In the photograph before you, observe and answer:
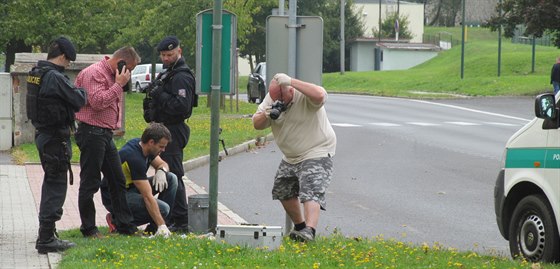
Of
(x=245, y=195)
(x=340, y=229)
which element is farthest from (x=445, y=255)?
(x=245, y=195)

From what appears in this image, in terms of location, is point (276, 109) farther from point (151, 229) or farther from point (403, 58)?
point (403, 58)

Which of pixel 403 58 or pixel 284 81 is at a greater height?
pixel 284 81

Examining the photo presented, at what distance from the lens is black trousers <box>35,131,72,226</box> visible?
29.6ft

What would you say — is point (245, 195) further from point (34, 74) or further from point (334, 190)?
point (34, 74)

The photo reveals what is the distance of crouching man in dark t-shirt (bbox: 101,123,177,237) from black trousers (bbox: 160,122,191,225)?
156 millimetres

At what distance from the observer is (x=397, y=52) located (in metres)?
93.5

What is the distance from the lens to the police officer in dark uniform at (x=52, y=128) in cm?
897

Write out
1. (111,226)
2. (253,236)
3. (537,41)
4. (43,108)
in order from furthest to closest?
(537,41)
(111,226)
(43,108)
(253,236)

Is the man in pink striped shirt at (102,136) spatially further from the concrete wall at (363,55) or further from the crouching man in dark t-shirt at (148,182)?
the concrete wall at (363,55)

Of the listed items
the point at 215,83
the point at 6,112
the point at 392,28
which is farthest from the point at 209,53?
the point at 392,28

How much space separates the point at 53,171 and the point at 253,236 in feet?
5.64

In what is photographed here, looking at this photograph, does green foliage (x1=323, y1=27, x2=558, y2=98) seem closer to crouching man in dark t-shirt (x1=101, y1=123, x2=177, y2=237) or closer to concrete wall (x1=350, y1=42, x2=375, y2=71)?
concrete wall (x1=350, y1=42, x2=375, y2=71)

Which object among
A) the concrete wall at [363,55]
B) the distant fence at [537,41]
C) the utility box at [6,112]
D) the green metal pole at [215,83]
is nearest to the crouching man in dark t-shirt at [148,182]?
the green metal pole at [215,83]

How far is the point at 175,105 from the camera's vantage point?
10.4 m
